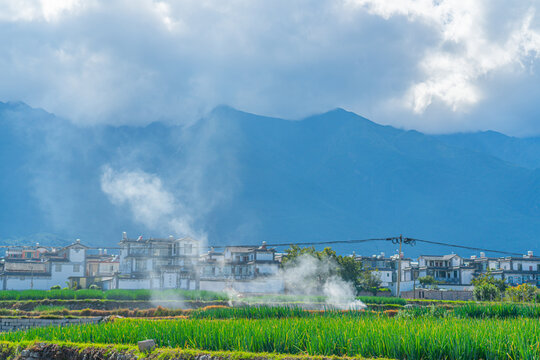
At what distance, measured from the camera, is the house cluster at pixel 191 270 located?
69438 millimetres

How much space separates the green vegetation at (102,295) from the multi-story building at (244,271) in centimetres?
1178

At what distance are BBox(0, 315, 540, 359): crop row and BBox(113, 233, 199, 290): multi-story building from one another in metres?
→ 54.7

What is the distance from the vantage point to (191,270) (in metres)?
78.9

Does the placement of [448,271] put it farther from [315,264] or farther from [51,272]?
[51,272]

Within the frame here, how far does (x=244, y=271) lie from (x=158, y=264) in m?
11.9

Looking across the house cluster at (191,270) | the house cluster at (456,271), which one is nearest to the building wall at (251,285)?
the house cluster at (191,270)

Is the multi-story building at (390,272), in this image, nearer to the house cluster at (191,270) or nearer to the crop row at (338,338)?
the house cluster at (191,270)

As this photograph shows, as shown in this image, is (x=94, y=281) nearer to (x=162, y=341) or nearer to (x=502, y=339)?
(x=162, y=341)

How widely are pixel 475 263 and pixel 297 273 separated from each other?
38.0 metres

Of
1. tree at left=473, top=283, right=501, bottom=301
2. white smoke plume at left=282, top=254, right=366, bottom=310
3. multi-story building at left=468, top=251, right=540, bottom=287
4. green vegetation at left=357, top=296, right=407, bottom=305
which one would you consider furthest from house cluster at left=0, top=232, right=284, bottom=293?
multi-story building at left=468, top=251, right=540, bottom=287

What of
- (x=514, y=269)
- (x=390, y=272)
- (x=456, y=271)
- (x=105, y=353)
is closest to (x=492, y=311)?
(x=105, y=353)

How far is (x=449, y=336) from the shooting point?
11656 mm

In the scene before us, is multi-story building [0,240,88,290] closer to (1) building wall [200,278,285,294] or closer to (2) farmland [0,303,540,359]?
(1) building wall [200,278,285,294]

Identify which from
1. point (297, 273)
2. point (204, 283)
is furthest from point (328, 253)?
point (204, 283)
